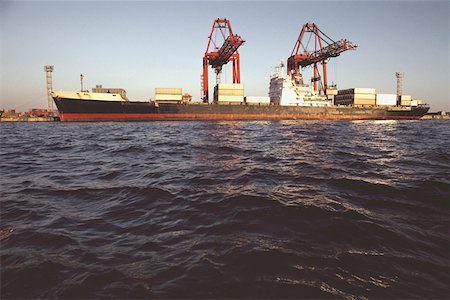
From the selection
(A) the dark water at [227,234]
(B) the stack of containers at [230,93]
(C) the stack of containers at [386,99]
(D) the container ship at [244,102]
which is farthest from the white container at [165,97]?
(C) the stack of containers at [386,99]

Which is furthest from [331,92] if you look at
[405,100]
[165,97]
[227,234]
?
[227,234]

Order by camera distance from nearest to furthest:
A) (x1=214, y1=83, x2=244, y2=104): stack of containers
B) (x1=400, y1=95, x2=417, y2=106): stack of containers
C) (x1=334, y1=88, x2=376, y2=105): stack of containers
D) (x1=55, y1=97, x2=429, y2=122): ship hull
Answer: (x1=55, y1=97, x2=429, y2=122): ship hull → (x1=214, y1=83, x2=244, y2=104): stack of containers → (x1=334, y1=88, x2=376, y2=105): stack of containers → (x1=400, y1=95, x2=417, y2=106): stack of containers

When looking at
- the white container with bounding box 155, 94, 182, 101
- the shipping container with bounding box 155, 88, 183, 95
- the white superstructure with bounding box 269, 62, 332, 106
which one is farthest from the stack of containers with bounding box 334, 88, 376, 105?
the white container with bounding box 155, 94, 182, 101

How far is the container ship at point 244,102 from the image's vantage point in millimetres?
37906

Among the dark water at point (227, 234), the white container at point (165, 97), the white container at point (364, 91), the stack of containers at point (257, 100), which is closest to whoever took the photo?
the dark water at point (227, 234)

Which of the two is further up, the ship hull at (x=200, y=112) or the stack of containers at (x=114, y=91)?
the stack of containers at (x=114, y=91)

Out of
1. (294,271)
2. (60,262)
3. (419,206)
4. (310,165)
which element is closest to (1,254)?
(60,262)

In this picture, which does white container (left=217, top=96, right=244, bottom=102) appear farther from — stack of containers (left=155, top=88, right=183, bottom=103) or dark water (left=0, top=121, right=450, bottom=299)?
dark water (left=0, top=121, right=450, bottom=299)

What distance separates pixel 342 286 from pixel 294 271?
498mm

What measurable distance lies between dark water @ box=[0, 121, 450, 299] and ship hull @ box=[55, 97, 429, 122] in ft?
110

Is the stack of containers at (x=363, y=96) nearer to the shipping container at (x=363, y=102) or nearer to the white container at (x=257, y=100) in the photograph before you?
the shipping container at (x=363, y=102)

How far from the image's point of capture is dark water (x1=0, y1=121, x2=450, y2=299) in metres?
2.46

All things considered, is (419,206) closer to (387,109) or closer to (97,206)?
(97,206)

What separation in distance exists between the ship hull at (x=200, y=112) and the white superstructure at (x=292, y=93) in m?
2.73
